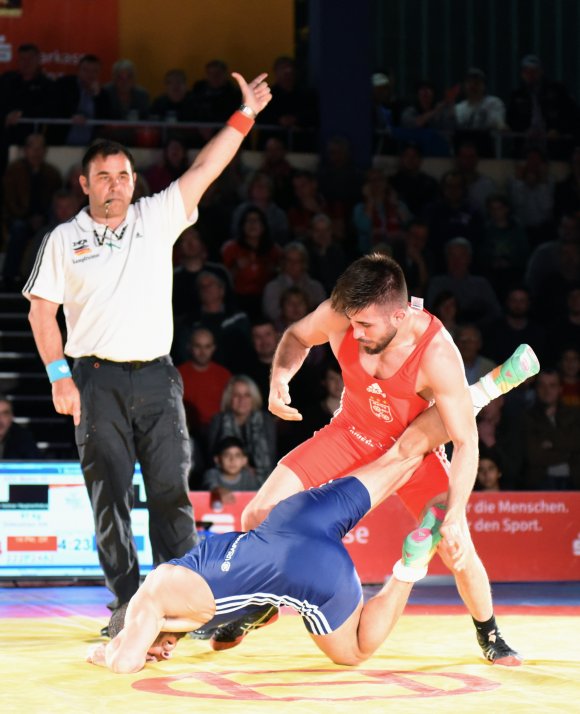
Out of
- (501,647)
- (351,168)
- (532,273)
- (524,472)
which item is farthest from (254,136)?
(501,647)

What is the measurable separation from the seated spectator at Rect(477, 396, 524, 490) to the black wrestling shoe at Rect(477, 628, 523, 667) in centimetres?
337

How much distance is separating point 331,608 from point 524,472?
419 centimetres

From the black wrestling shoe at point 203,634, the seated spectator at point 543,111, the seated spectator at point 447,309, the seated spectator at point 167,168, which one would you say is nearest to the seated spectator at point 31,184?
the seated spectator at point 167,168

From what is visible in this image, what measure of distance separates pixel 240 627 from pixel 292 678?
1.24ft

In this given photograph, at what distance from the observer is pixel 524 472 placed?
26.3 ft

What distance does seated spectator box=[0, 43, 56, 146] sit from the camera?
33.3 feet

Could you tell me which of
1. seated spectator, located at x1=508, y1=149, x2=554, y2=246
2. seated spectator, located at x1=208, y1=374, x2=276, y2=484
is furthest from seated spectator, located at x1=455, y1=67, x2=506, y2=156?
seated spectator, located at x1=208, y1=374, x2=276, y2=484

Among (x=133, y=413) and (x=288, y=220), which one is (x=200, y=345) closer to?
(x=288, y=220)

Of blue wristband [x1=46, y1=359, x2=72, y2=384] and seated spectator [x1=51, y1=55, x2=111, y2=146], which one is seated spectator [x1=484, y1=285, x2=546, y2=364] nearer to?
seated spectator [x1=51, y1=55, x2=111, y2=146]

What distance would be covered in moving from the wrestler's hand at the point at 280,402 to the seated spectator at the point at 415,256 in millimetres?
4559

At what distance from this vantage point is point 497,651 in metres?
4.41

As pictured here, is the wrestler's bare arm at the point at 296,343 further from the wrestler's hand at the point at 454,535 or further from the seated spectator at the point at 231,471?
the seated spectator at the point at 231,471

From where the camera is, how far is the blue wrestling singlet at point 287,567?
12.9ft

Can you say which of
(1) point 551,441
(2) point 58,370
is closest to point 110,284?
(2) point 58,370
